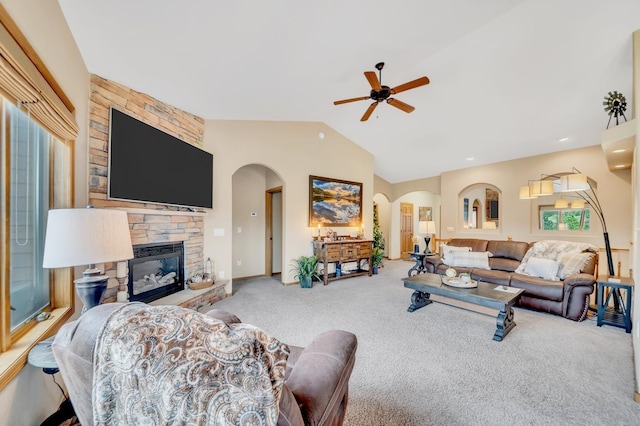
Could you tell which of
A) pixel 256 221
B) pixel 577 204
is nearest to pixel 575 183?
pixel 577 204

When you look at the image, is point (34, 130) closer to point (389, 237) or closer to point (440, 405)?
point (440, 405)

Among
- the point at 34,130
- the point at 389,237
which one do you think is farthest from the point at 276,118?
the point at 389,237

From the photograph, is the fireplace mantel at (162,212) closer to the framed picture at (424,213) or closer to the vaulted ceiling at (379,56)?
the vaulted ceiling at (379,56)

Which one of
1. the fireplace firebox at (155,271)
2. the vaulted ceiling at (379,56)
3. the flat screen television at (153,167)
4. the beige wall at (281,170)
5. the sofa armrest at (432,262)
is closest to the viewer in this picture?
the vaulted ceiling at (379,56)

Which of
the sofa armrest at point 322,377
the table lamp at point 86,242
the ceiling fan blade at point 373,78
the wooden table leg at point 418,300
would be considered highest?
the ceiling fan blade at point 373,78

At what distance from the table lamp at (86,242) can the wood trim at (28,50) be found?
0.92 meters

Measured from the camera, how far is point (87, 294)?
1.63m

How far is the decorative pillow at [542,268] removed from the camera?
362 centimetres

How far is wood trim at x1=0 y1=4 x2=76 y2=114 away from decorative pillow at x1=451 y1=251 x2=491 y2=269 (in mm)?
5559

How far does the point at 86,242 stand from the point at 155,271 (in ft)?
7.08

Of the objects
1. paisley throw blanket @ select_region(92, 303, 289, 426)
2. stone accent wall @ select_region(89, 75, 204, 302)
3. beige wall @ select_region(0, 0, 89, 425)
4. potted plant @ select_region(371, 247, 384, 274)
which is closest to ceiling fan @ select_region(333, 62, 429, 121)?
stone accent wall @ select_region(89, 75, 204, 302)

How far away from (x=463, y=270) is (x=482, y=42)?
3.44m

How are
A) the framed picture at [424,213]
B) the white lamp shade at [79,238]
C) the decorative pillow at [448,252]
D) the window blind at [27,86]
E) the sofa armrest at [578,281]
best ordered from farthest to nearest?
A: the framed picture at [424,213], the decorative pillow at [448,252], the sofa armrest at [578,281], the white lamp shade at [79,238], the window blind at [27,86]

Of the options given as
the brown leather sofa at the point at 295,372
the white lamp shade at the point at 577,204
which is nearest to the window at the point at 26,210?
the brown leather sofa at the point at 295,372
